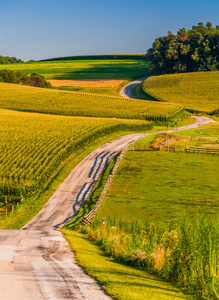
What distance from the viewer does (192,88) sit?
15938cm

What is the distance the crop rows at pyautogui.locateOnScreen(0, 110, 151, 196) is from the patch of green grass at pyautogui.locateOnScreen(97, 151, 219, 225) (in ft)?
25.9

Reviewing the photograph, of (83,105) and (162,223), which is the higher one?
(83,105)

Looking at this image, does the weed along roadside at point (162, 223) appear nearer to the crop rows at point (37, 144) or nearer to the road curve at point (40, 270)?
the road curve at point (40, 270)

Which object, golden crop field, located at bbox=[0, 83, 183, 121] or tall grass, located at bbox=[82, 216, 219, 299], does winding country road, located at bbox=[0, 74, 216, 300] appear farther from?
golden crop field, located at bbox=[0, 83, 183, 121]

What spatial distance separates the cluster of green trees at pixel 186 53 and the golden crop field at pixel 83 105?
60.9 metres

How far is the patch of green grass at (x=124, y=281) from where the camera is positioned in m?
13.1

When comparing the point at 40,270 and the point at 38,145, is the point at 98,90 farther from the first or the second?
the point at 40,270

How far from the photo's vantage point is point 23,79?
177m

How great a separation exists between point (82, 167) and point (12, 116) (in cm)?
3696

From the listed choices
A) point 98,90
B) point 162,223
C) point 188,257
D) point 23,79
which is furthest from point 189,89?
point 188,257

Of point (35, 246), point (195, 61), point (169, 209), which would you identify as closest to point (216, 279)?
point (35, 246)

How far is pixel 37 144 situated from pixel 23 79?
122 metres

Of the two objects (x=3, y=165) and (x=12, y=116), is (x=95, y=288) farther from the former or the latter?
(x=12, y=116)

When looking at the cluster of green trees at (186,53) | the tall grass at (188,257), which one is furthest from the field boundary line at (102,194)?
the cluster of green trees at (186,53)
